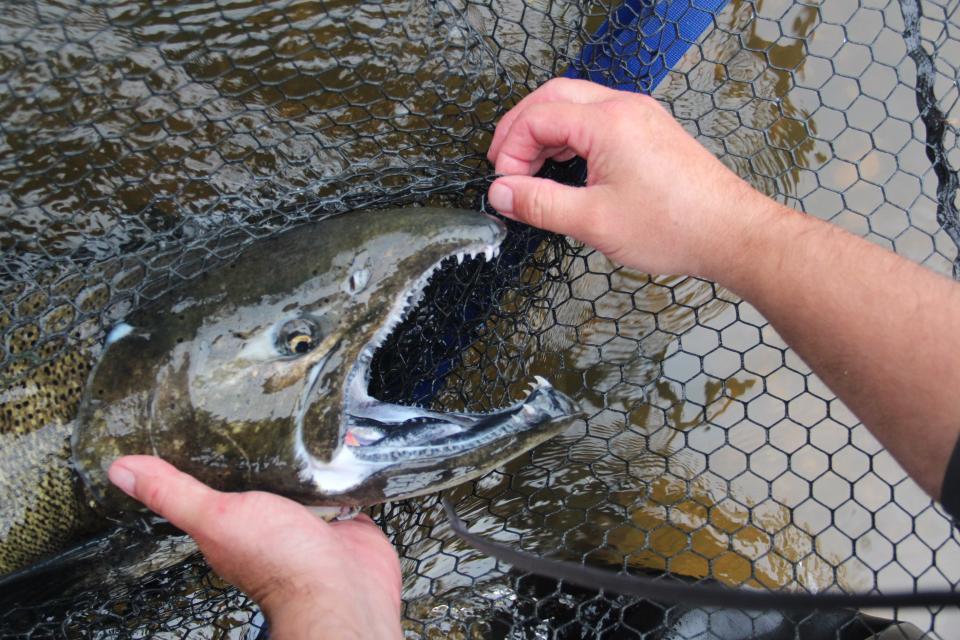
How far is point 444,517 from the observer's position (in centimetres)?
409

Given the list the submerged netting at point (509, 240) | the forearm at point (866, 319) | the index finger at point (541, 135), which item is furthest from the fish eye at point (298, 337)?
the forearm at point (866, 319)

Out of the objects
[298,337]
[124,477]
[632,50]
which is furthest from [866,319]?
[124,477]

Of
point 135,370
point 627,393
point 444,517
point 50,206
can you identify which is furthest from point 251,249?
point 627,393

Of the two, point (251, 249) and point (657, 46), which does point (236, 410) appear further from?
point (657, 46)

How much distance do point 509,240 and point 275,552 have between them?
1.56 metres

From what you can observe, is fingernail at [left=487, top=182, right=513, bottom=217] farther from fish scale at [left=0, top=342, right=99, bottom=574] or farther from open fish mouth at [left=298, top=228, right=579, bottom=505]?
fish scale at [left=0, top=342, right=99, bottom=574]

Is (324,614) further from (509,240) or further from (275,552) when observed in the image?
(509,240)

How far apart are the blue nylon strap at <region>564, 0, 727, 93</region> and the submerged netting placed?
2cm

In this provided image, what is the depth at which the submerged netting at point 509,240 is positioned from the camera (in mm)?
3150

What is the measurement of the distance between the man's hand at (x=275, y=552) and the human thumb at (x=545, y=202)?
1269 millimetres

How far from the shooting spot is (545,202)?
261cm

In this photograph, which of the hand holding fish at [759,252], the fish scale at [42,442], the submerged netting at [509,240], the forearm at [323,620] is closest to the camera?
the forearm at [323,620]

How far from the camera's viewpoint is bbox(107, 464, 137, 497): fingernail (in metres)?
2.39

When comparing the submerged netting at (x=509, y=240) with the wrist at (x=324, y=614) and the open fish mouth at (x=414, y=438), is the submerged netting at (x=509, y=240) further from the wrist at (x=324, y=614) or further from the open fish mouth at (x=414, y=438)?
the wrist at (x=324, y=614)
